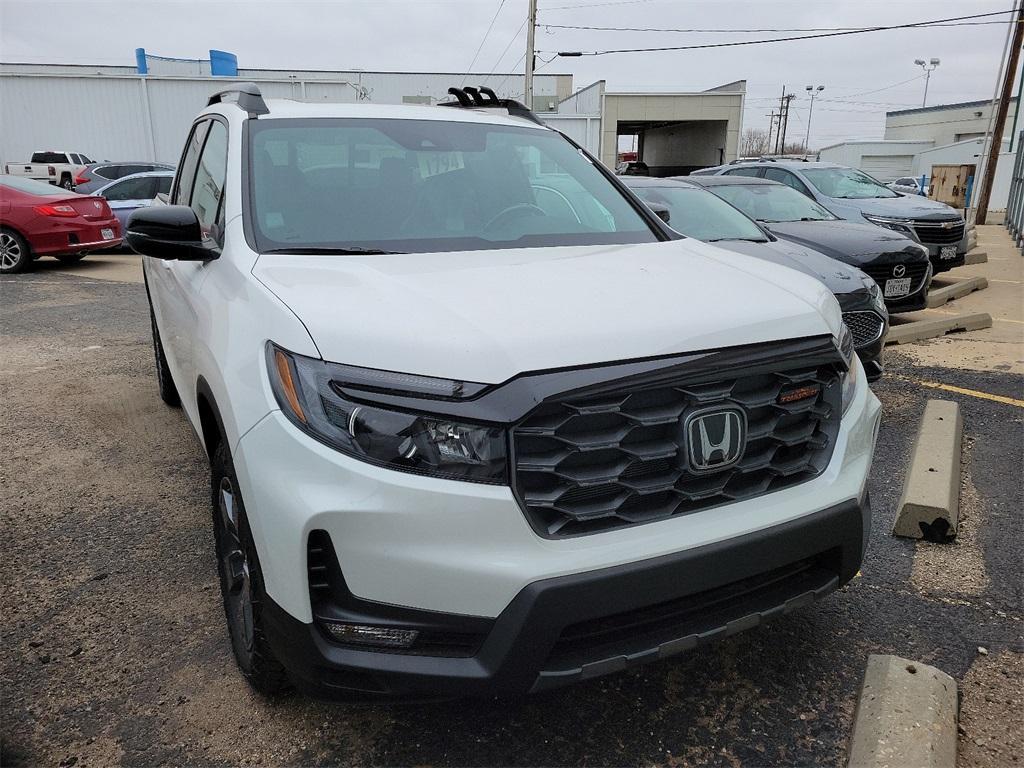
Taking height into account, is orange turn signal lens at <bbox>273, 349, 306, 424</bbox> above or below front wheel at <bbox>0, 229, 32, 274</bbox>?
above

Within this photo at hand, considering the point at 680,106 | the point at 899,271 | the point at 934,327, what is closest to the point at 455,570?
the point at 899,271

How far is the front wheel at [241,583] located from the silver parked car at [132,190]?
13.1 meters

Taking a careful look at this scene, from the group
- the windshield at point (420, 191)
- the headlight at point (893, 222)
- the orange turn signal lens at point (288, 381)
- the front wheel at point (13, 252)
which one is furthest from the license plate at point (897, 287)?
the front wheel at point (13, 252)

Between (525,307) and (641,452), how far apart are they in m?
0.48

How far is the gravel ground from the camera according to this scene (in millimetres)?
2160

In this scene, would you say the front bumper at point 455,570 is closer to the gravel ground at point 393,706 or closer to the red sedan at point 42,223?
the gravel ground at point 393,706

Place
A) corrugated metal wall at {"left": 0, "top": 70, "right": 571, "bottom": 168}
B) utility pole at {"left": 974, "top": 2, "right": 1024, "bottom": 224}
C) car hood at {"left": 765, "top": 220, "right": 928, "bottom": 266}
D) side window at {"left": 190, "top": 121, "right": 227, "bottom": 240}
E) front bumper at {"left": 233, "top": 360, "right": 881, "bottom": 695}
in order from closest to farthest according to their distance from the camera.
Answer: front bumper at {"left": 233, "top": 360, "right": 881, "bottom": 695}, side window at {"left": 190, "top": 121, "right": 227, "bottom": 240}, car hood at {"left": 765, "top": 220, "right": 928, "bottom": 266}, utility pole at {"left": 974, "top": 2, "right": 1024, "bottom": 224}, corrugated metal wall at {"left": 0, "top": 70, "right": 571, "bottom": 168}

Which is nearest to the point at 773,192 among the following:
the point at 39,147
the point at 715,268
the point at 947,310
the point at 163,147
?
the point at 947,310

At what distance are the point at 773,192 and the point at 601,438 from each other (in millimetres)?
7643

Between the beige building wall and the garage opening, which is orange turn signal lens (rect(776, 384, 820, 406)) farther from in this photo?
the garage opening

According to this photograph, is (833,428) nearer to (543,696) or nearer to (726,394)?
(726,394)

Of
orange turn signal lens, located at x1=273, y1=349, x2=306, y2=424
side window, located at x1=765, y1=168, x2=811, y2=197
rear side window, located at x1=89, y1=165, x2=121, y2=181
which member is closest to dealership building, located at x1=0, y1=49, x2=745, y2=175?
rear side window, located at x1=89, y1=165, x2=121, y2=181

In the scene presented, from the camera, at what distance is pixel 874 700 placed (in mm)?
2217

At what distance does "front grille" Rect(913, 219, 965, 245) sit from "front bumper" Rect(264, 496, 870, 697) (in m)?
9.36
